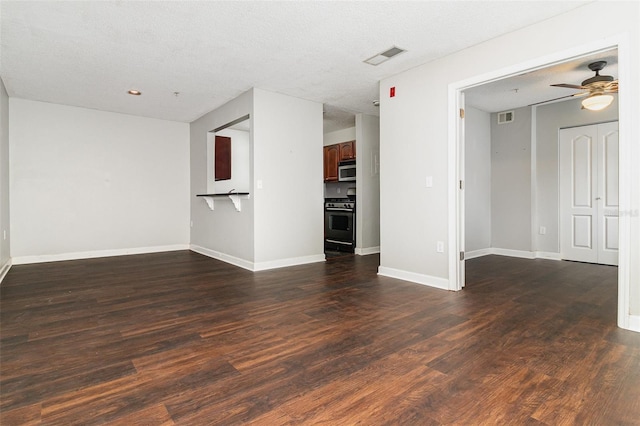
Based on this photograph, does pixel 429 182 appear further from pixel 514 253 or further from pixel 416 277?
pixel 514 253

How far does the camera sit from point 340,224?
21.0ft

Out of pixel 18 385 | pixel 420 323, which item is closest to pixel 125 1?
pixel 18 385

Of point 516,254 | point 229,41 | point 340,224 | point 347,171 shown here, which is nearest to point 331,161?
point 347,171

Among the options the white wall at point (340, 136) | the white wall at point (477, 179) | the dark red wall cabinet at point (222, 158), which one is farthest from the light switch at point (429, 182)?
the dark red wall cabinet at point (222, 158)

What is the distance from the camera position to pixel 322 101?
521cm

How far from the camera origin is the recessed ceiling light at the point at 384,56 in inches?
134

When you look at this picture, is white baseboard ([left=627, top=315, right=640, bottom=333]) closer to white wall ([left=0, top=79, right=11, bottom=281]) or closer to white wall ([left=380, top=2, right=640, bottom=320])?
white wall ([left=380, top=2, right=640, bottom=320])

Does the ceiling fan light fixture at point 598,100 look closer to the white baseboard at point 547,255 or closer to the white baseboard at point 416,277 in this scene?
the white baseboard at point 547,255

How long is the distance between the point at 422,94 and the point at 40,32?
3758 millimetres

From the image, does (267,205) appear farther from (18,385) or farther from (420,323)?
(18,385)

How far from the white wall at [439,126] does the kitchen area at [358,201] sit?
1.81 metres

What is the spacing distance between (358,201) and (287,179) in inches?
67.4

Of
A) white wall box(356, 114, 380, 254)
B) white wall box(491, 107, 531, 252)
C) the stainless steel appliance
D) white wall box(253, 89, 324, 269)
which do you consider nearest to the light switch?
white wall box(253, 89, 324, 269)

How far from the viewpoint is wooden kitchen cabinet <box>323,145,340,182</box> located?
6914 mm
